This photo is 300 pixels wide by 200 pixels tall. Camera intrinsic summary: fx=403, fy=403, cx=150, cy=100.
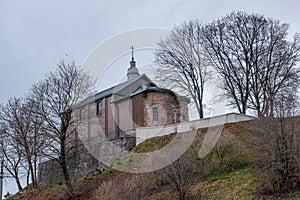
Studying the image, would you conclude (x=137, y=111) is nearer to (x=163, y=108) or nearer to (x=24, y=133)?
(x=163, y=108)

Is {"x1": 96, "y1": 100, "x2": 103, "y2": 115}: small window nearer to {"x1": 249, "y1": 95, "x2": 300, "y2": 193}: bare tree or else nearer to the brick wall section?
the brick wall section

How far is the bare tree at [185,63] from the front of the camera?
28406mm

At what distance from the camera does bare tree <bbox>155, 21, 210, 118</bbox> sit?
93.2 ft

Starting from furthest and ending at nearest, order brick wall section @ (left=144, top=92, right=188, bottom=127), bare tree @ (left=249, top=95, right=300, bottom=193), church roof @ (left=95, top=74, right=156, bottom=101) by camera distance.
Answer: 1. church roof @ (left=95, top=74, right=156, bottom=101)
2. brick wall section @ (left=144, top=92, right=188, bottom=127)
3. bare tree @ (left=249, top=95, right=300, bottom=193)

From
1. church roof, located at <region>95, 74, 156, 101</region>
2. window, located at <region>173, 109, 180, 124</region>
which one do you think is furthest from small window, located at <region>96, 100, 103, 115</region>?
window, located at <region>173, 109, 180, 124</region>

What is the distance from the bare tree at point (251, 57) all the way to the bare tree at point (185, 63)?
0.86 meters

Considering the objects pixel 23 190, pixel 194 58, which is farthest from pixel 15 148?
pixel 194 58

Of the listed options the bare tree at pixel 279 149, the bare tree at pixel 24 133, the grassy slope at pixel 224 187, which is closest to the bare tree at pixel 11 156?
the bare tree at pixel 24 133

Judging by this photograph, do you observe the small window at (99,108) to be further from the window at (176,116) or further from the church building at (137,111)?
the window at (176,116)

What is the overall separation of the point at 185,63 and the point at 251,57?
459cm

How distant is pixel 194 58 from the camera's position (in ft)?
94.1

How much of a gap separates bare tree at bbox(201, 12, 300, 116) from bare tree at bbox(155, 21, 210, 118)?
862mm

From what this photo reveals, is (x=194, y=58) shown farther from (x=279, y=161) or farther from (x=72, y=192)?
(x=279, y=161)

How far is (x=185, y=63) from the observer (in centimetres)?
2852
